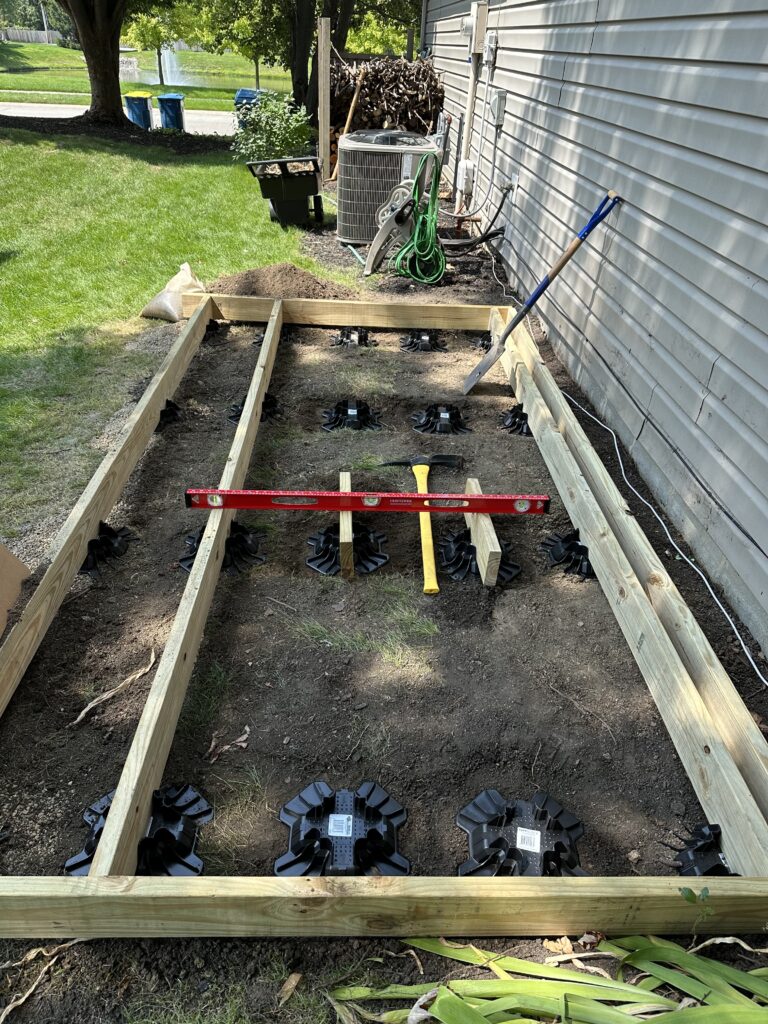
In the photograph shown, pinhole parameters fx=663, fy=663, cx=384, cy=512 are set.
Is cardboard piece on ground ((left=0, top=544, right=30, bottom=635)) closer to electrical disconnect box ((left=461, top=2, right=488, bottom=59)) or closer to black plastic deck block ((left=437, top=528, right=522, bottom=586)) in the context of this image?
black plastic deck block ((left=437, top=528, right=522, bottom=586))

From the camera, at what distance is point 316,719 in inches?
95.9

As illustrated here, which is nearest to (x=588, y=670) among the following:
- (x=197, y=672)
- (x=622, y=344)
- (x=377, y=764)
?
(x=377, y=764)

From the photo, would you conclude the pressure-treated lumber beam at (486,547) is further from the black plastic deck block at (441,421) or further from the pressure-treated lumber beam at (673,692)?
the black plastic deck block at (441,421)

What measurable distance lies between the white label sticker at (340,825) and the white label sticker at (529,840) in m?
0.51

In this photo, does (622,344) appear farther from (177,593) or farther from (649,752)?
(177,593)

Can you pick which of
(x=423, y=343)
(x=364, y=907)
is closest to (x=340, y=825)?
(x=364, y=907)

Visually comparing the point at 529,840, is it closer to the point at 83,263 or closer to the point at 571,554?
the point at 571,554

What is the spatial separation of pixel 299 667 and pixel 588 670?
117 cm

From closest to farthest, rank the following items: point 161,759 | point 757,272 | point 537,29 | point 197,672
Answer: point 161,759
point 197,672
point 757,272
point 537,29

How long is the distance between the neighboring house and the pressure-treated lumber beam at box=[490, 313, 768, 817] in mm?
429

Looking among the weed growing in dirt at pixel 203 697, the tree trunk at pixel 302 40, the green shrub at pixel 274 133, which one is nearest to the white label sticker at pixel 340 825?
the weed growing in dirt at pixel 203 697

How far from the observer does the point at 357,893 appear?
5.47ft

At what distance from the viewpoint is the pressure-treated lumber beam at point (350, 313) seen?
5.71m

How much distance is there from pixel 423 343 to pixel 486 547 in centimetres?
294
